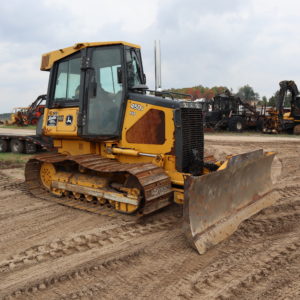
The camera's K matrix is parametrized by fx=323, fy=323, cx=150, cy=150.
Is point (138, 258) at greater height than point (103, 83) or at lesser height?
lesser

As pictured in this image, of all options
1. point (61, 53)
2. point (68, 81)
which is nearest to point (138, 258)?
point (68, 81)

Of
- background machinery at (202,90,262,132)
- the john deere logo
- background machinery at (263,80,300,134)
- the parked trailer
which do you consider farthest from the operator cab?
background machinery at (202,90,262,132)

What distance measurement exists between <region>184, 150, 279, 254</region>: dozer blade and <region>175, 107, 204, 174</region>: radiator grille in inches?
30.5

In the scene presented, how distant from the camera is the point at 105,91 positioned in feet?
19.1

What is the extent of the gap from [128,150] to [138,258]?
221 centimetres

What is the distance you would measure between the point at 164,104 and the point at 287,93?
64.3ft

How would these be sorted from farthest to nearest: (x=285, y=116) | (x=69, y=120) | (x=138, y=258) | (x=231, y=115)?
(x=231, y=115) < (x=285, y=116) < (x=69, y=120) < (x=138, y=258)

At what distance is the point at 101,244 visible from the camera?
435 cm

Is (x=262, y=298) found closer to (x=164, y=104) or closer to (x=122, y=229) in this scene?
(x=122, y=229)

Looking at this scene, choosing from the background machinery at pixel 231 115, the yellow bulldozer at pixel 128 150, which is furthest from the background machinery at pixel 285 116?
the yellow bulldozer at pixel 128 150

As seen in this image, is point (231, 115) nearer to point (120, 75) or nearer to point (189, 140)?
point (189, 140)

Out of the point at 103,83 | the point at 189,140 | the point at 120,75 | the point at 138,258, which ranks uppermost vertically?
the point at 120,75

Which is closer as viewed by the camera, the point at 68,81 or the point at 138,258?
the point at 138,258

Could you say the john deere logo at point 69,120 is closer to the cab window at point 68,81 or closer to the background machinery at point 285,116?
the cab window at point 68,81
